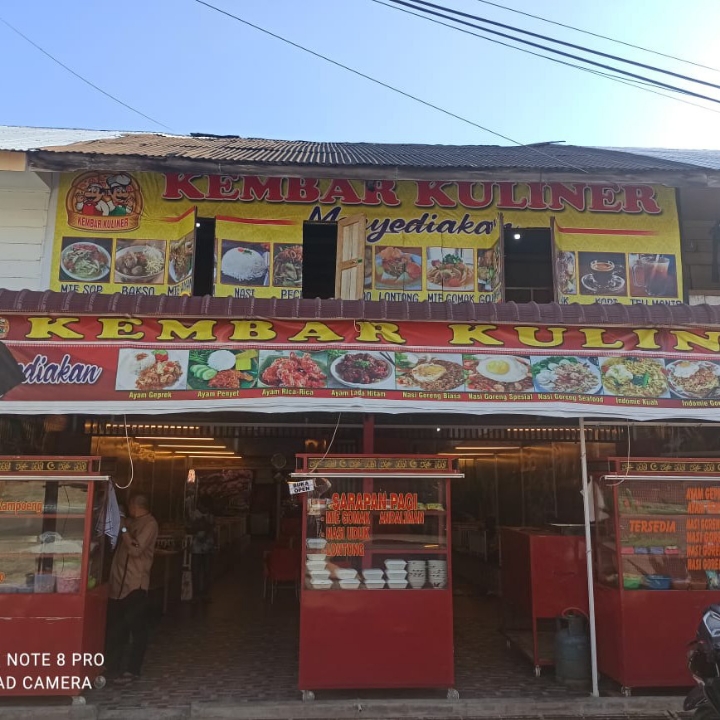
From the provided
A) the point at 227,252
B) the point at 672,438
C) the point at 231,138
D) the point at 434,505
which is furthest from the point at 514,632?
the point at 231,138

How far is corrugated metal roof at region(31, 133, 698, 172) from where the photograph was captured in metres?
8.65

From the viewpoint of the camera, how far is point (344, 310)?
6.75m

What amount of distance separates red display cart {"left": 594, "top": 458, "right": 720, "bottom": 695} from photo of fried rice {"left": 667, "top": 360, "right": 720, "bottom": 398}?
862 millimetres

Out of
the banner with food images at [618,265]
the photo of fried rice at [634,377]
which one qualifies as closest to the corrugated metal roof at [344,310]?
the photo of fried rice at [634,377]

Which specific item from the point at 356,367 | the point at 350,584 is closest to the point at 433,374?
the point at 356,367

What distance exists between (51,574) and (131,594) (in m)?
0.93

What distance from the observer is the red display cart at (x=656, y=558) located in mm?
6754

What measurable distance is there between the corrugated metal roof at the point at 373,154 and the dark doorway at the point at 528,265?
1088mm

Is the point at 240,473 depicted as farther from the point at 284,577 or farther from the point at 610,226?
the point at 610,226

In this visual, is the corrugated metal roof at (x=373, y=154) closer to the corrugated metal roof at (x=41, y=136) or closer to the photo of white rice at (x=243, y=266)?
the corrugated metal roof at (x=41, y=136)

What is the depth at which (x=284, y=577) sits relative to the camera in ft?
36.7

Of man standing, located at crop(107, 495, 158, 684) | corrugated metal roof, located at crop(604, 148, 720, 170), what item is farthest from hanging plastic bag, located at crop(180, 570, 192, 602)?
corrugated metal roof, located at crop(604, 148, 720, 170)

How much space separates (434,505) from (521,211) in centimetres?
479

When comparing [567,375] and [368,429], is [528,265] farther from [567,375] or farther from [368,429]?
[368,429]
